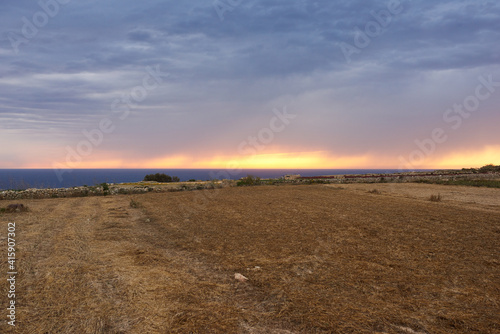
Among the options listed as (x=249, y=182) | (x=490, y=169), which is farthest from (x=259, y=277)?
(x=490, y=169)

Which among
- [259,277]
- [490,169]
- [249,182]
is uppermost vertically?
[490,169]

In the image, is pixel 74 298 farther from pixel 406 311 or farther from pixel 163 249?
pixel 406 311

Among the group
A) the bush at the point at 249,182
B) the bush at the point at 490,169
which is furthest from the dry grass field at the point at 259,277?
the bush at the point at 490,169

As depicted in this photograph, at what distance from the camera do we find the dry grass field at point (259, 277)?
3887 millimetres

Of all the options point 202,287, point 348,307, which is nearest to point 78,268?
point 202,287

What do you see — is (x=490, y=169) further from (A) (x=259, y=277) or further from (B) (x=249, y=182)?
(A) (x=259, y=277)

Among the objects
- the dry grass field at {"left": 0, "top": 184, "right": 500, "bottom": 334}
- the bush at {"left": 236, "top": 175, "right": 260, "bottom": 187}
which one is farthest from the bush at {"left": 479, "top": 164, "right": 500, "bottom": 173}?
the dry grass field at {"left": 0, "top": 184, "right": 500, "bottom": 334}

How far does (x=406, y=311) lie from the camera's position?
164 inches

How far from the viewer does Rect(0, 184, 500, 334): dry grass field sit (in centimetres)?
389

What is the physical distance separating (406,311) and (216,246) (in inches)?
192

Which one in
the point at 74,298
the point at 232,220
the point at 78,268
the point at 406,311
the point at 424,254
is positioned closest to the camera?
the point at 406,311

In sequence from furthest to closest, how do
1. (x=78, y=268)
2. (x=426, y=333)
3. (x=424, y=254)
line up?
(x=424, y=254) → (x=78, y=268) → (x=426, y=333)

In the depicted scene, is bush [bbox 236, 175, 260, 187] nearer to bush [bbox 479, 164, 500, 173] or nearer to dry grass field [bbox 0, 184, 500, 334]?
A: dry grass field [bbox 0, 184, 500, 334]

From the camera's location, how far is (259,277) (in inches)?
219
